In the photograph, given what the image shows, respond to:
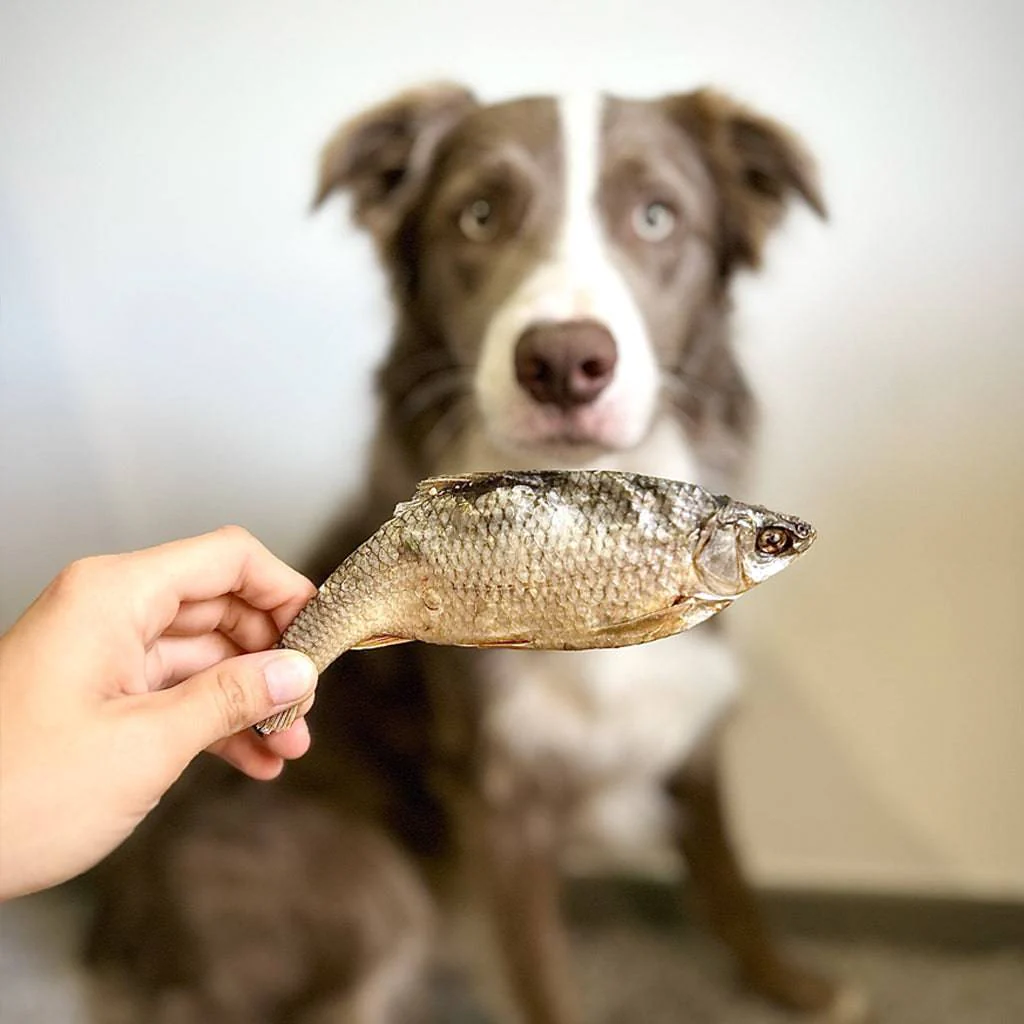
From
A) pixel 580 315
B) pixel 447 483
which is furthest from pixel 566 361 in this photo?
pixel 447 483

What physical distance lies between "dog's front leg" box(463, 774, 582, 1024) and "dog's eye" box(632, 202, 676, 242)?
0.70m

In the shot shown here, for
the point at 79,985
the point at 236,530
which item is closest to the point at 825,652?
the point at 236,530

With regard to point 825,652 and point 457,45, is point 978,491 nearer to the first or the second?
point 825,652

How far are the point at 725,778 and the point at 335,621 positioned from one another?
0.67m

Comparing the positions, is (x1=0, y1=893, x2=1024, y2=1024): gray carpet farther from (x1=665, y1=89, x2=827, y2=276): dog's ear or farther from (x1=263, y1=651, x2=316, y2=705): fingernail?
(x1=665, y1=89, x2=827, y2=276): dog's ear

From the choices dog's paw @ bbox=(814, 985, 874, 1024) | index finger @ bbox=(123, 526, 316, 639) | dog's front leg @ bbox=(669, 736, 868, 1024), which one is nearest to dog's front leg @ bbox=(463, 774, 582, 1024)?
dog's front leg @ bbox=(669, 736, 868, 1024)

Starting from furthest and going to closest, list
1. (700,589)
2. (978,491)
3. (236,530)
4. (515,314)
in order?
(978,491)
(515,314)
(236,530)
(700,589)

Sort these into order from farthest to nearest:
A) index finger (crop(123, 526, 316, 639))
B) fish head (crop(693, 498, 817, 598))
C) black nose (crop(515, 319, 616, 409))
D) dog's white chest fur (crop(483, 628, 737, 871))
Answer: dog's white chest fur (crop(483, 628, 737, 871)) < black nose (crop(515, 319, 616, 409)) < index finger (crop(123, 526, 316, 639)) < fish head (crop(693, 498, 817, 598))

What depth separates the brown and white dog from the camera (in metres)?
0.97

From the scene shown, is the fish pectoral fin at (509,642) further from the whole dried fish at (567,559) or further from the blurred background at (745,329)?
the blurred background at (745,329)

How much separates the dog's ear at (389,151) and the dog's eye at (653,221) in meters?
0.23

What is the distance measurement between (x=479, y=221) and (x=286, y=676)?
1.83ft

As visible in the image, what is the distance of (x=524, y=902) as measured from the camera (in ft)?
3.76

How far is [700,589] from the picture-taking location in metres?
0.62
